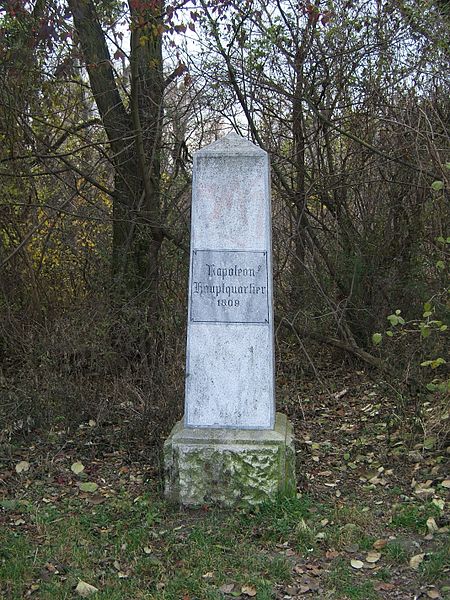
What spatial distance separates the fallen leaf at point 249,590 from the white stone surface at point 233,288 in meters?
1.23

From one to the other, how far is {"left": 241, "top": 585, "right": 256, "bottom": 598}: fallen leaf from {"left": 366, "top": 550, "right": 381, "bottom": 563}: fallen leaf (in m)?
0.66

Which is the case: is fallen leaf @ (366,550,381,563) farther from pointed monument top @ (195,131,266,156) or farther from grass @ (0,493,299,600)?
pointed monument top @ (195,131,266,156)

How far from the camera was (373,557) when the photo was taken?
401 centimetres

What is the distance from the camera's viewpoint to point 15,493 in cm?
502

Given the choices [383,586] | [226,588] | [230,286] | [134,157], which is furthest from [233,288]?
[134,157]

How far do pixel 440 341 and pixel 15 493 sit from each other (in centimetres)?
357

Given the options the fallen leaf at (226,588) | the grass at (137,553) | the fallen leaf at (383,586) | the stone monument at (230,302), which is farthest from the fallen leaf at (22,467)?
the fallen leaf at (383,586)

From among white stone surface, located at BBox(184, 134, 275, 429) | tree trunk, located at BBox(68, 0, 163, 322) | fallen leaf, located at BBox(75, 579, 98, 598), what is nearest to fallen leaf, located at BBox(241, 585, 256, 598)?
fallen leaf, located at BBox(75, 579, 98, 598)

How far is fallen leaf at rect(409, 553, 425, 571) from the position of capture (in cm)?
390

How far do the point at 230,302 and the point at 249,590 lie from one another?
1.79m

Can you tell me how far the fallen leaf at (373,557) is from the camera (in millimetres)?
3985

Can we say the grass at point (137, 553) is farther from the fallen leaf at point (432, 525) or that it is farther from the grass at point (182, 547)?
the fallen leaf at point (432, 525)

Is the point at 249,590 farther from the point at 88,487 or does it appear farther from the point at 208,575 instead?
the point at 88,487

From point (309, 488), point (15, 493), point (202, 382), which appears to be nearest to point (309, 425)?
point (309, 488)
